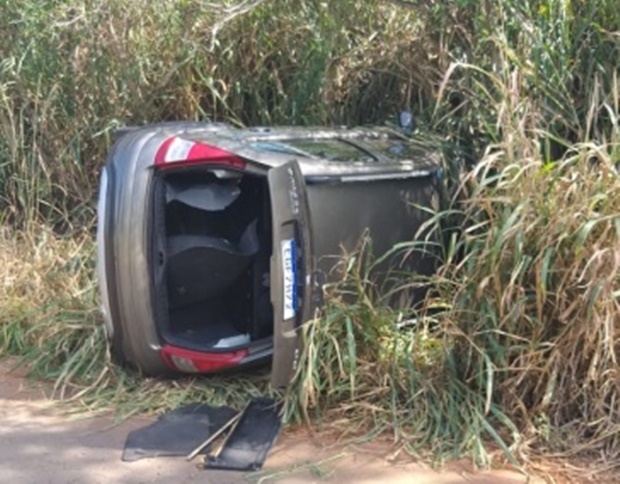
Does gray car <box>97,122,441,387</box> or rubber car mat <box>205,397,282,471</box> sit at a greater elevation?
gray car <box>97,122,441,387</box>

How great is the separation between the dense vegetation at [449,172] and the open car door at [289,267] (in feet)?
0.44

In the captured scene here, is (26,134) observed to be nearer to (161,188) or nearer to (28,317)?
(28,317)

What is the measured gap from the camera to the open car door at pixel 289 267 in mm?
4082

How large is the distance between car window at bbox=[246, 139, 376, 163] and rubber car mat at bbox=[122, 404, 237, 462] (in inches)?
52.6

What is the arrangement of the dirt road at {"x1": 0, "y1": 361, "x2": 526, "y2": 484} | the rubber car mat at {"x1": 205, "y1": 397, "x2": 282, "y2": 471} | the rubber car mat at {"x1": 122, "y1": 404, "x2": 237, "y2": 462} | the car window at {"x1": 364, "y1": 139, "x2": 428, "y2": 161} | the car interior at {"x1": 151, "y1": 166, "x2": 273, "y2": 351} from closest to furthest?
the dirt road at {"x1": 0, "y1": 361, "x2": 526, "y2": 484} → the rubber car mat at {"x1": 205, "y1": 397, "x2": 282, "y2": 471} → the rubber car mat at {"x1": 122, "y1": 404, "x2": 237, "y2": 462} → the car interior at {"x1": 151, "y1": 166, "x2": 273, "y2": 351} → the car window at {"x1": 364, "y1": 139, "x2": 428, "y2": 161}

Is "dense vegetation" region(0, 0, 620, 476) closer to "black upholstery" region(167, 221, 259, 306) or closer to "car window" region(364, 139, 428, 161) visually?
"car window" region(364, 139, 428, 161)

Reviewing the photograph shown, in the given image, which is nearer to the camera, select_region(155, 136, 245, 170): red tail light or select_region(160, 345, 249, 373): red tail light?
select_region(155, 136, 245, 170): red tail light

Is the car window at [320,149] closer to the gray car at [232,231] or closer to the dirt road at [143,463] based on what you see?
the gray car at [232,231]

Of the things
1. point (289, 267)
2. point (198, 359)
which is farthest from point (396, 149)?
point (198, 359)

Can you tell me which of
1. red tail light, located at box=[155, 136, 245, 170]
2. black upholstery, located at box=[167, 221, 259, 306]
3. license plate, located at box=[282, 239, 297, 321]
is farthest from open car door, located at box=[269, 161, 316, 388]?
black upholstery, located at box=[167, 221, 259, 306]

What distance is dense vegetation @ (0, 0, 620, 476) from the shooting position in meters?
3.95

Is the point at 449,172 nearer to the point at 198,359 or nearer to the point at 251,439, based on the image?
the point at 198,359

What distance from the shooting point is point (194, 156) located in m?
4.38

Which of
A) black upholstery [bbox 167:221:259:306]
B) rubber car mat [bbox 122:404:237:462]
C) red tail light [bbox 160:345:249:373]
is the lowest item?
rubber car mat [bbox 122:404:237:462]
